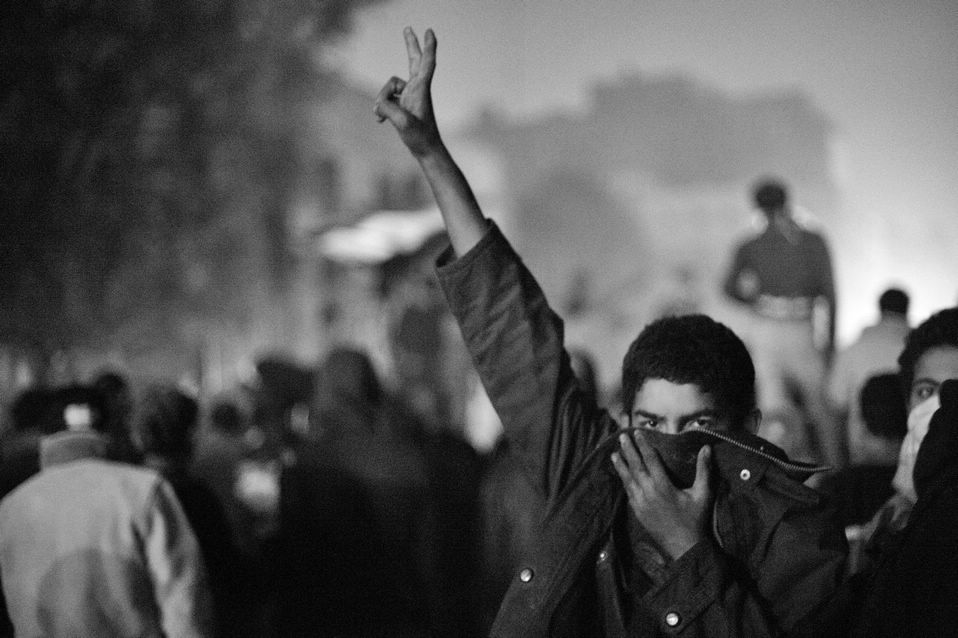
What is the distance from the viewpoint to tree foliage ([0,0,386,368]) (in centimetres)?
1016

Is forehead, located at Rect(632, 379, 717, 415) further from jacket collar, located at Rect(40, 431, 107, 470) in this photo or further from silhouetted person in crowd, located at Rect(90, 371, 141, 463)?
silhouetted person in crowd, located at Rect(90, 371, 141, 463)

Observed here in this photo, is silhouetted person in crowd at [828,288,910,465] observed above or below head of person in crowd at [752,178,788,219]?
below

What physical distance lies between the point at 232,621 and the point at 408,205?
12.2 meters

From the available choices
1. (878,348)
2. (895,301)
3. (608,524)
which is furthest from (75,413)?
(895,301)

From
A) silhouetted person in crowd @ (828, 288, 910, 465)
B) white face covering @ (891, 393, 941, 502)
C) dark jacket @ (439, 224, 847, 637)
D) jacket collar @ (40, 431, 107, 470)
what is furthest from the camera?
silhouetted person in crowd @ (828, 288, 910, 465)

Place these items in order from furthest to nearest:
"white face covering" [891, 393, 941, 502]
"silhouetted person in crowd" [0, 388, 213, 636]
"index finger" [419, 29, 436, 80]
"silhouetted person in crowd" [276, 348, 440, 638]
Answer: "silhouetted person in crowd" [276, 348, 440, 638] < "silhouetted person in crowd" [0, 388, 213, 636] < "white face covering" [891, 393, 941, 502] < "index finger" [419, 29, 436, 80]

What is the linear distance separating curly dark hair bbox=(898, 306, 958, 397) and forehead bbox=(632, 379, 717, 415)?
0.95 metres

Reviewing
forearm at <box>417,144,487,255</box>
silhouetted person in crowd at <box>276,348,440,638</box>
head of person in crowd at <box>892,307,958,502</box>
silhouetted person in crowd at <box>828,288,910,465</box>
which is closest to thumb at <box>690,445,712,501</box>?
forearm at <box>417,144,487,255</box>

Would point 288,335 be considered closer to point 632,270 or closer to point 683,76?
point 632,270

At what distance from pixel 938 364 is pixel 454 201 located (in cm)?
140

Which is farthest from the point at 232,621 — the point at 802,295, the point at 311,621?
the point at 802,295

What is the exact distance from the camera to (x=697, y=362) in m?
2.20

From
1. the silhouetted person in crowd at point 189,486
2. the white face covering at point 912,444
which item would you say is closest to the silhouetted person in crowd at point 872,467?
the white face covering at point 912,444

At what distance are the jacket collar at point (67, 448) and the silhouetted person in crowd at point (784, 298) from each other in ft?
14.5
